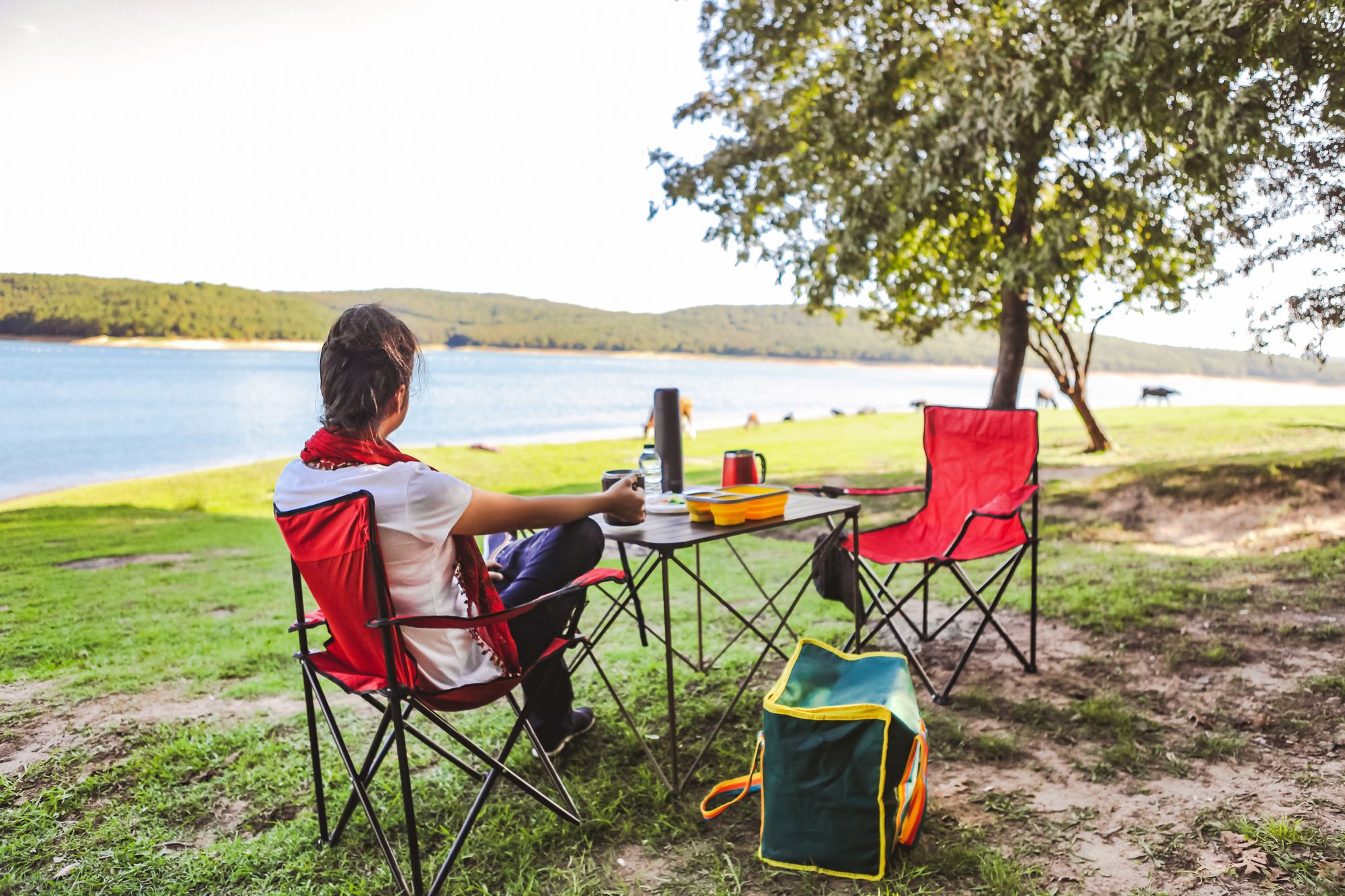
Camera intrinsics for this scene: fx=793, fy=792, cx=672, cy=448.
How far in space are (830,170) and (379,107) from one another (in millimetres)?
31032

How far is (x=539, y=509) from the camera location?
1865mm

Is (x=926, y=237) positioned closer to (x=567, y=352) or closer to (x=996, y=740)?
(x=996, y=740)

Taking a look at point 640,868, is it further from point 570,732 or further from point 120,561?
point 120,561

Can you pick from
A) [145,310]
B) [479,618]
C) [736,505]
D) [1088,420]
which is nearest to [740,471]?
[736,505]

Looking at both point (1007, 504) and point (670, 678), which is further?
point (1007, 504)

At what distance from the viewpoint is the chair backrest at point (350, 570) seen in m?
1.58

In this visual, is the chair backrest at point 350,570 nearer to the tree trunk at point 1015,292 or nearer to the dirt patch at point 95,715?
the dirt patch at point 95,715

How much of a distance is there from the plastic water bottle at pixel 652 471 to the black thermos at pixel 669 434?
0.01 metres

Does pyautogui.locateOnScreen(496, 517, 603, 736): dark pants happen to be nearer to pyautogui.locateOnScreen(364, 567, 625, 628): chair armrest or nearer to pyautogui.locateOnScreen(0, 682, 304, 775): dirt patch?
pyautogui.locateOnScreen(364, 567, 625, 628): chair armrest

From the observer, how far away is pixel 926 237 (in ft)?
24.3

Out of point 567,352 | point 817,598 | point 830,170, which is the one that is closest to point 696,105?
point 830,170

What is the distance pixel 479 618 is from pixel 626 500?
548 millimetres

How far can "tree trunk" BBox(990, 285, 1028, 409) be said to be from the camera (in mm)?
7016

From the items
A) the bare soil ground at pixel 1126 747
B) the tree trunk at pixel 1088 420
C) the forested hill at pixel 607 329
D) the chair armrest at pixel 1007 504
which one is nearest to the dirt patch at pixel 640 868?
the bare soil ground at pixel 1126 747
